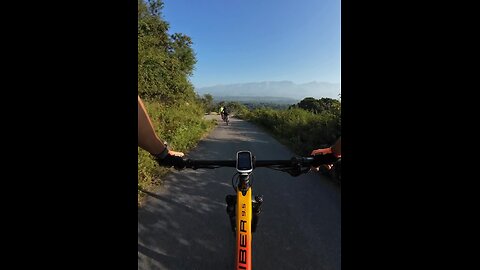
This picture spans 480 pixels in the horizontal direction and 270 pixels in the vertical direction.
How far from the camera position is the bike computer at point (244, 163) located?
172 centimetres

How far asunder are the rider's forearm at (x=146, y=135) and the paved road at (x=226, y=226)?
1.56m

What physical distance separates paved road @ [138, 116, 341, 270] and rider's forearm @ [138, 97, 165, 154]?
5.13ft

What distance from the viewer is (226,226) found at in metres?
3.33

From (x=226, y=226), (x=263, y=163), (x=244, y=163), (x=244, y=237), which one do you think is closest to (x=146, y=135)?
(x=244, y=163)

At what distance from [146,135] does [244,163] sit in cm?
70

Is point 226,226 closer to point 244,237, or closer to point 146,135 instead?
point 244,237

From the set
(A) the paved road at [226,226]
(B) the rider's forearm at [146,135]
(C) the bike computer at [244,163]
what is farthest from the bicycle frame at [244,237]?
(A) the paved road at [226,226]

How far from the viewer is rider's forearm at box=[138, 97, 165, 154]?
1.44 metres

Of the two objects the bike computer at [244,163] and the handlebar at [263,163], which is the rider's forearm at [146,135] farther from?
the bike computer at [244,163]
